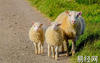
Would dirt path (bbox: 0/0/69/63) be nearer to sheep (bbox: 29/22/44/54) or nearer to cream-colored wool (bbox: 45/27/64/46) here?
sheep (bbox: 29/22/44/54)

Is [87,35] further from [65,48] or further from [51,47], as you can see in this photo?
[51,47]

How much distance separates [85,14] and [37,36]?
14.5 feet

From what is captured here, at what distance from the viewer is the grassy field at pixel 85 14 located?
8712mm

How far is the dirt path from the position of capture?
8.62 metres

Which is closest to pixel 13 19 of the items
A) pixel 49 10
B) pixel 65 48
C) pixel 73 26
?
pixel 49 10

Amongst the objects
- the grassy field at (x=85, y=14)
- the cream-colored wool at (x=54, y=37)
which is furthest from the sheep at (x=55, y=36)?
the grassy field at (x=85, y=14)

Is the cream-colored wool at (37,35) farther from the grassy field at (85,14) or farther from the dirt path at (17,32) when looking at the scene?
the grassy field at (85,14)

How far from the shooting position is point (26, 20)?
44.2 ft

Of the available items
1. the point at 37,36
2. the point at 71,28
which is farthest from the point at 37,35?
the point at 71,28

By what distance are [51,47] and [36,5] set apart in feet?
24.1

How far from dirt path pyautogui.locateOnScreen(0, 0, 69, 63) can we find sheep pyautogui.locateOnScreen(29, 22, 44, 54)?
0.64 feet

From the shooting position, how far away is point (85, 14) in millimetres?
13000

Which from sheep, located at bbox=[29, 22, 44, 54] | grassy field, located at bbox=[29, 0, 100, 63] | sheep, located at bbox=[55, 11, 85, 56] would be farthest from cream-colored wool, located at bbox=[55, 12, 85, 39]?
sheep, located at bbox=[29, 22, 44, 54]

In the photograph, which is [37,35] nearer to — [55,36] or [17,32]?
[55,36]
